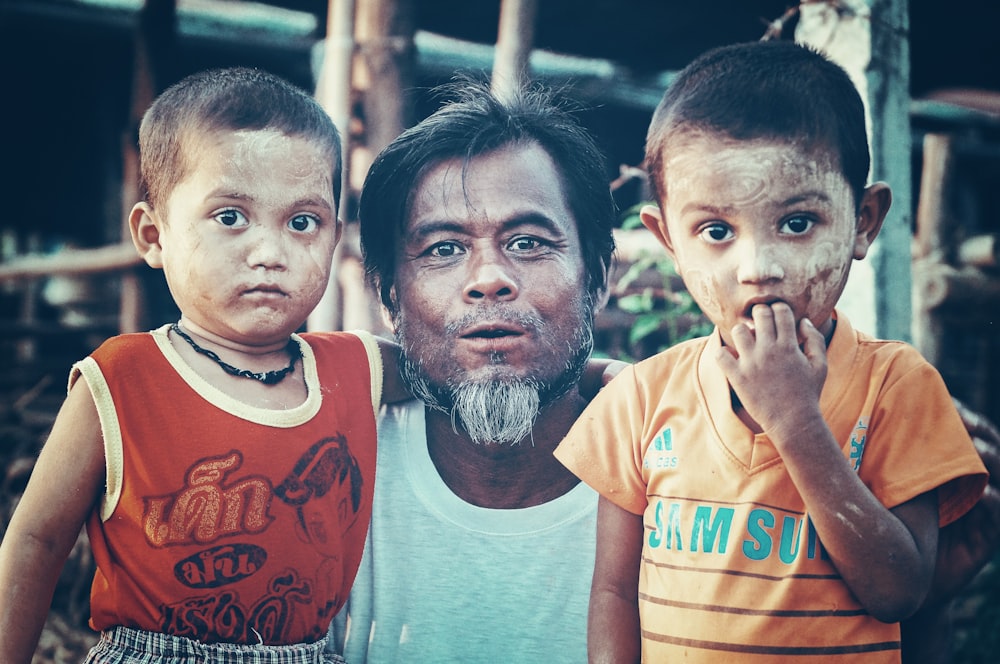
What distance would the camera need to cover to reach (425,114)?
3309 millimetres

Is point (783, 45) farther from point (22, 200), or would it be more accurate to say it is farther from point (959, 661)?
point (22, 200)

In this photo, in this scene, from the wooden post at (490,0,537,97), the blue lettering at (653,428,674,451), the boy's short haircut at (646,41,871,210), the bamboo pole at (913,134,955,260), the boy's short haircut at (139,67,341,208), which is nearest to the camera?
the boy's short haircut at (646,41,871,210)

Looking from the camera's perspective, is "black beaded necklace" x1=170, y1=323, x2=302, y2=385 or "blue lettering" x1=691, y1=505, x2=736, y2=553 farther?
"black beaded necklace" x1=170, y1=323, x2=302, y2=385

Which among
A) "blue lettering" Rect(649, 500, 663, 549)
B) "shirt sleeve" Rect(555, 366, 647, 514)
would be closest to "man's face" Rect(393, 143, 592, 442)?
"shirt sleeve" Rect(555, 366, 647, 514)

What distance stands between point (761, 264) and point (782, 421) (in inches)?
11.0

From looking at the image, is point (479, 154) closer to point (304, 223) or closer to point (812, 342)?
point (304, 223)

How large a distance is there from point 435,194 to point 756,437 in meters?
1.03

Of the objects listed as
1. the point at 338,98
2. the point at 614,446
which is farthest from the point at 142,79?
the point at 614,446

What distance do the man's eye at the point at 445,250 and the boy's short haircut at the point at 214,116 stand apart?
1.11 feet

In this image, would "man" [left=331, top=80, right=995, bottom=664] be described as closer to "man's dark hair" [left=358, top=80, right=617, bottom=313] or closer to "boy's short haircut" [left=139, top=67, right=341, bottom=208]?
"man's dark hair" [left=358, top=80, right=617, bottom=313]

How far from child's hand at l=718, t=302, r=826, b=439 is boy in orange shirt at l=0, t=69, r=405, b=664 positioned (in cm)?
88

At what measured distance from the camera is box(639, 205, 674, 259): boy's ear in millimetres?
1745

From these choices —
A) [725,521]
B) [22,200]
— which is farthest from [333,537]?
[22,200]

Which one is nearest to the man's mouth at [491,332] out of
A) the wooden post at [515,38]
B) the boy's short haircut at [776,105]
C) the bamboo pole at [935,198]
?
the boy's short haircut at [776,105]
